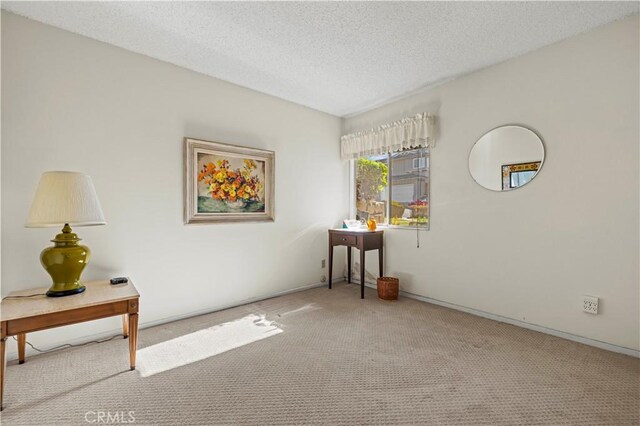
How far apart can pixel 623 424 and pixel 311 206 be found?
306 centimetres

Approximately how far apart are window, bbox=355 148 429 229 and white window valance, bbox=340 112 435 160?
0.15 meters

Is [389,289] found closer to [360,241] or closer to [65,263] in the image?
[360,241]

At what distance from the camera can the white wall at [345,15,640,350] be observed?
2.09m

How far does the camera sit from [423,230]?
3.31 meters

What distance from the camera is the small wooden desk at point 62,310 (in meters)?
1.56

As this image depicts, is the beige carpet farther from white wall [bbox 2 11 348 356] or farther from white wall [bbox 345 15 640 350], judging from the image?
white wall [bbox 2 11 348 356]

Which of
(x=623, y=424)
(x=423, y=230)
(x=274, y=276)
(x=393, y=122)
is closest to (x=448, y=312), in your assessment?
(x=423, y=230)

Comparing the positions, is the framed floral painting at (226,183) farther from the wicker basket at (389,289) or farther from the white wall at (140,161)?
the wicker basket at (389,289)

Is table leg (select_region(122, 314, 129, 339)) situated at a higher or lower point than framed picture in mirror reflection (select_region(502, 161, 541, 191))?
lower

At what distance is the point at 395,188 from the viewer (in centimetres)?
365

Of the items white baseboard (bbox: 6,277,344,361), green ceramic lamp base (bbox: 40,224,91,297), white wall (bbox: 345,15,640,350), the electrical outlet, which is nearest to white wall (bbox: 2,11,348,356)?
white baseboard (bbox: 6,277,344,361)

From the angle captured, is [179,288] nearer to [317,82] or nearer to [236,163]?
[236,163]

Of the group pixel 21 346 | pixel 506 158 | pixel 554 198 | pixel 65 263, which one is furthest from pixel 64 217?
pixel 554 198

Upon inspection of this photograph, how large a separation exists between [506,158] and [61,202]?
337 cm
